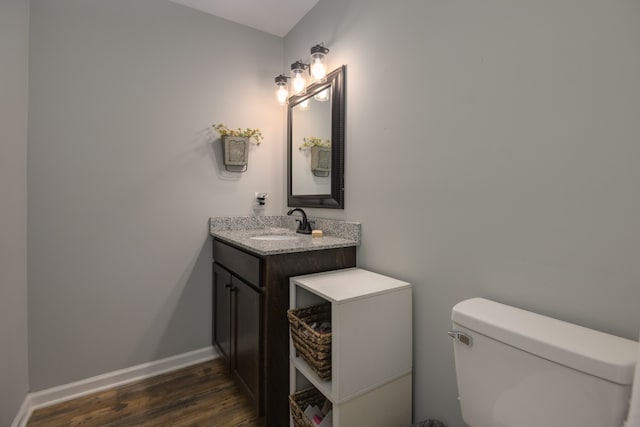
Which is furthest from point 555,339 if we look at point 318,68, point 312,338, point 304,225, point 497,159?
point 318,68

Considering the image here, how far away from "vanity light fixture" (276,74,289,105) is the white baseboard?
1.93 meters

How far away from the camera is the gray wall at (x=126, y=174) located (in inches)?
62.9

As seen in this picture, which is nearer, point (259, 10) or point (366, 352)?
point (366, 352)

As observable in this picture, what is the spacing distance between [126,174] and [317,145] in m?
1.23

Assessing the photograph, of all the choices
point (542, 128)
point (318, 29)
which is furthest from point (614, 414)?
point (318, 29)

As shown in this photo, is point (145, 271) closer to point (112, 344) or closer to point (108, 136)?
point (112, 344)

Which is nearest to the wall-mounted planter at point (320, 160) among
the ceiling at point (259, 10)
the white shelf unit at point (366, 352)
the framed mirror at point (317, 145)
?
the framed mirror at point (317, 145)

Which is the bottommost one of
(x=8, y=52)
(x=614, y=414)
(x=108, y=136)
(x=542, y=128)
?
(x=614, y=414)

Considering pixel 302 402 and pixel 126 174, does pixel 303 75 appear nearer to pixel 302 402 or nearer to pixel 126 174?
pixel 126 174

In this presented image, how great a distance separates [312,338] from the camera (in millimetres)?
1152

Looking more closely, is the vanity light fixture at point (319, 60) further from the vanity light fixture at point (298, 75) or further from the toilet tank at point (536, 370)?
the toilet tank at point (536, 370)

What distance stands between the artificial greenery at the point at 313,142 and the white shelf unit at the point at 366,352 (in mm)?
901

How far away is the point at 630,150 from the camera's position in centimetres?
74

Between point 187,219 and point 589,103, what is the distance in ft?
6.85
